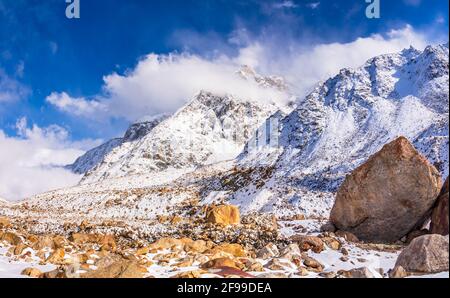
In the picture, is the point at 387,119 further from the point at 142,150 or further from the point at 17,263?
the point at 142,150

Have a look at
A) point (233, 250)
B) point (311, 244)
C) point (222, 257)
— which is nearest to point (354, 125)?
point (311, 244)

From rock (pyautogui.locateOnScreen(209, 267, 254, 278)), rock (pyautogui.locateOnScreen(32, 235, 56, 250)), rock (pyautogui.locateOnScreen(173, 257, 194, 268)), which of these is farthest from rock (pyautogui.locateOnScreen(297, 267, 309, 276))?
rock (pyautogui.locateOnScreen(32, 235, 56, 250))

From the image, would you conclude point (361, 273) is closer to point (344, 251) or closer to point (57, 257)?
point (344, 251)

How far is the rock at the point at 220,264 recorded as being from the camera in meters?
13.0

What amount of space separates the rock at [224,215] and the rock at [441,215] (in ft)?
36.7

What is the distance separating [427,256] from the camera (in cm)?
1155

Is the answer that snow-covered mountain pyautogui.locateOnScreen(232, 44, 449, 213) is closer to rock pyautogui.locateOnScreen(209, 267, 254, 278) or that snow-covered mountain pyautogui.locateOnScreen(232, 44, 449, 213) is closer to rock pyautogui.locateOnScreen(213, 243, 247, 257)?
rock pyautogui.locateOnScreen(213, 243, 247, 257)

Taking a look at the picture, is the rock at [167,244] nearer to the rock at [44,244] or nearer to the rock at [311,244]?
the rock at [44,244]

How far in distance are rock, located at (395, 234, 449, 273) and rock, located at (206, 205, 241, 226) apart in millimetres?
12900

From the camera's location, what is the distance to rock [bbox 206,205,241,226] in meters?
24.1

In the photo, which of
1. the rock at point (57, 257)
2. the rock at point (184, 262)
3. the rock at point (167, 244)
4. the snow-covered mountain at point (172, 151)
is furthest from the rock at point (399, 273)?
the snow-covered mountain at point (172, 151)
